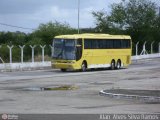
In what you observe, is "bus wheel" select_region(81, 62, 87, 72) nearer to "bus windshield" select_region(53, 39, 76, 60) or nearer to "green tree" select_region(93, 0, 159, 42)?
"bus windshield" select_region(53, 39, 76, 60)

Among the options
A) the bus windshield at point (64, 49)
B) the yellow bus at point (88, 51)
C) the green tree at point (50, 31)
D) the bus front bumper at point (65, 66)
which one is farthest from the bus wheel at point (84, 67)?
the green tree at point (50, 31)

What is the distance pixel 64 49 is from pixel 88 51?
2.35 metres

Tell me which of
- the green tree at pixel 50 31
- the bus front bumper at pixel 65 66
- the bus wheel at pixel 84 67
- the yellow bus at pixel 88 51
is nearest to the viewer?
the bus front bumper at pixel 65 66

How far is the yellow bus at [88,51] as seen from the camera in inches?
1727

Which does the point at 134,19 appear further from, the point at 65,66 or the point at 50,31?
the point at 65,66

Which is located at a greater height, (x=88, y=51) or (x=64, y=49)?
(x=64, y=49)

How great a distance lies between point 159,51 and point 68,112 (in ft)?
212

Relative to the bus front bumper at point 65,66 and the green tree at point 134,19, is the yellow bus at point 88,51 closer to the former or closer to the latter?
the bus front bumper at point 65,66

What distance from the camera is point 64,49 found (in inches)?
1736

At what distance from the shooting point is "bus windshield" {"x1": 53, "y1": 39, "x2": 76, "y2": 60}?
43.9m

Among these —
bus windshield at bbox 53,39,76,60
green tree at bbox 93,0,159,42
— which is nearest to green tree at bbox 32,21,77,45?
green tree at bbox 93,0,159,42

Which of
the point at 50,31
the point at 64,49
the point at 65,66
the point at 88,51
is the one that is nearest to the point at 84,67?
the point at 88,51

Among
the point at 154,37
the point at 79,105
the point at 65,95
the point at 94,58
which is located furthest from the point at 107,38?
Answer: the point at 154,37

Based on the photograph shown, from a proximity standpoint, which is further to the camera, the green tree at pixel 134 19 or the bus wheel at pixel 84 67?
the green tree at pixel 134 19
